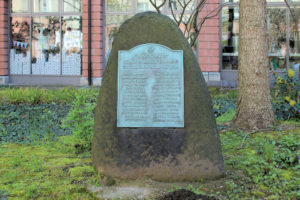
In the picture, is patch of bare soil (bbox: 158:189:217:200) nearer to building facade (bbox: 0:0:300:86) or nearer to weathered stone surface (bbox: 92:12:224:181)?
weathered stone surface (bbox: 92:12:224:181)

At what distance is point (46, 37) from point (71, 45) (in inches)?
55.9

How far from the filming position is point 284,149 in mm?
4098

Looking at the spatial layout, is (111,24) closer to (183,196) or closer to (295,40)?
(295,40)

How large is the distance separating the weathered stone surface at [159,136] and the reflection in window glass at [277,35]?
1300cm

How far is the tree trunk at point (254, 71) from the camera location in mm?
5496

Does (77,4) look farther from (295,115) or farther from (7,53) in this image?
(295,115)

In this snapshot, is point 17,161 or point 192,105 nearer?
point 192,105

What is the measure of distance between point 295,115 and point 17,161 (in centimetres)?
519

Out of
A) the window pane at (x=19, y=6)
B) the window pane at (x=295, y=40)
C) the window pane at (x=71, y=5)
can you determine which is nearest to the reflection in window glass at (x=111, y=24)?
the window pane at (x=71, y=5)

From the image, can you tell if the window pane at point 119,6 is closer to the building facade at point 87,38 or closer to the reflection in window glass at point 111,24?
the building facade at point 87,38

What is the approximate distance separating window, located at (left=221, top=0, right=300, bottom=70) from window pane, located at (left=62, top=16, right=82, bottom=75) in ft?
22.0

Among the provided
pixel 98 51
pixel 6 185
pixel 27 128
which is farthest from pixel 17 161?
pixel 98 51

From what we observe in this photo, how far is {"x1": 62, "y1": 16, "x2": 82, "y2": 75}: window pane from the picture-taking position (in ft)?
53.3

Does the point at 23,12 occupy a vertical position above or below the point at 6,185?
above
